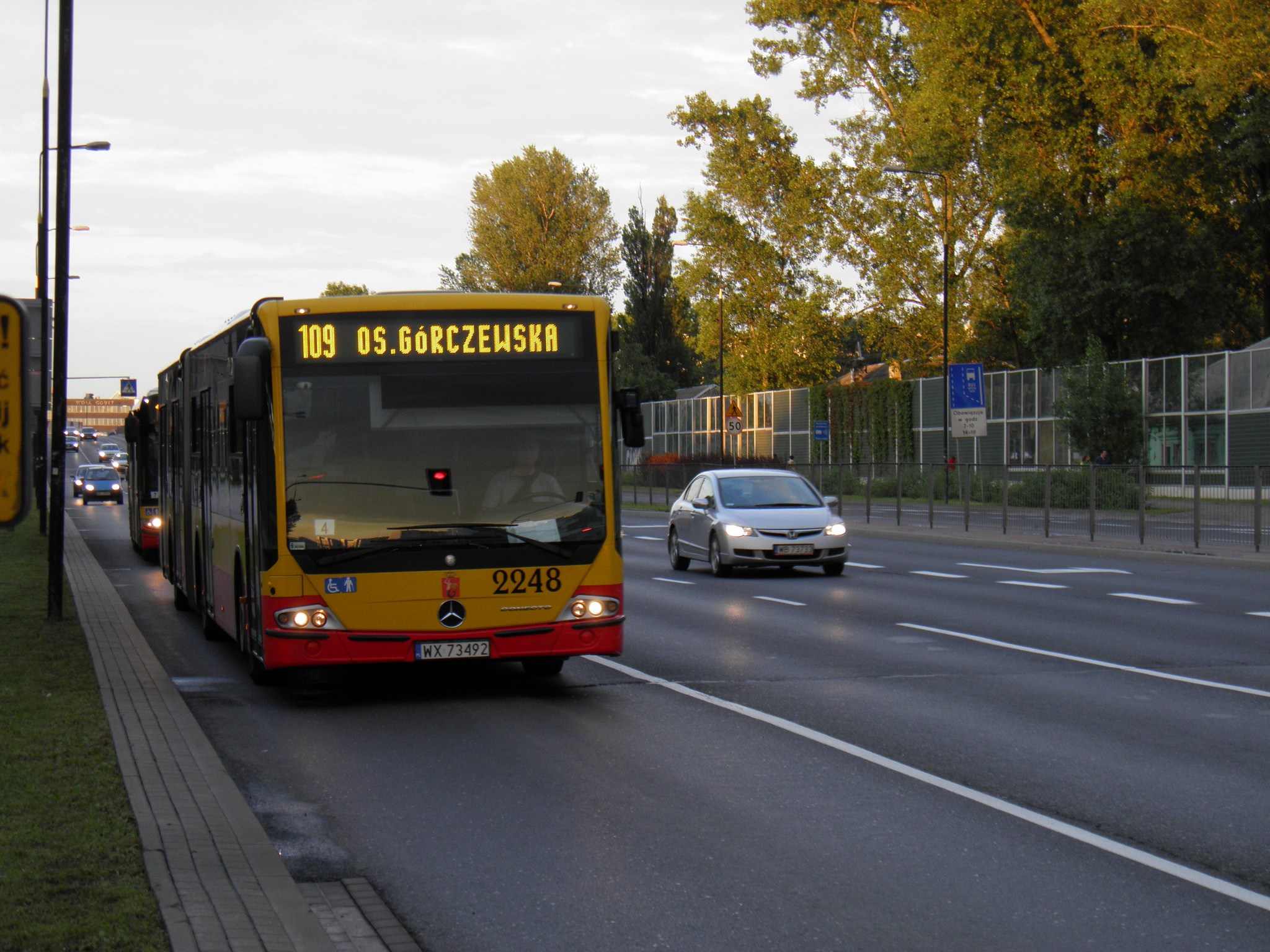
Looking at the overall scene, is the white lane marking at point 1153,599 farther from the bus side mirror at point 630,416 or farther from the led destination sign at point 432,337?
the led destination sign at point 432,337

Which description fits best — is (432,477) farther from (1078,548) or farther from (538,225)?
(538,225)

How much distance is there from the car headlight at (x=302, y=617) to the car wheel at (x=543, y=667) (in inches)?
76.5

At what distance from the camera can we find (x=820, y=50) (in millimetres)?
58594

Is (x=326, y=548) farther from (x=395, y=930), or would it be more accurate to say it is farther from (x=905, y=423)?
(x=905, y=423)

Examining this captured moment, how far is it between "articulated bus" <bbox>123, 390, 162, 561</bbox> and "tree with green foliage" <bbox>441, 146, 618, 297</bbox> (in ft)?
167

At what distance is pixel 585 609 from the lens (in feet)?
33.2

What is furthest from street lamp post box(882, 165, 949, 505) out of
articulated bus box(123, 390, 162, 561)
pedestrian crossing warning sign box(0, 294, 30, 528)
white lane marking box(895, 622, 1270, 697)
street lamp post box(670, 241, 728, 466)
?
pedestrian crossing warning sign box(0, 294, 30, 528)

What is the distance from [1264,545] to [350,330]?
19329mm

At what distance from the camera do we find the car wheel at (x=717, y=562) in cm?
2177

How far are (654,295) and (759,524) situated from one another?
252 ft

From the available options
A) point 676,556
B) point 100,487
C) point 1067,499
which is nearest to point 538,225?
point 100,487

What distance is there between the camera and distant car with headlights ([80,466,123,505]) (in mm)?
64438

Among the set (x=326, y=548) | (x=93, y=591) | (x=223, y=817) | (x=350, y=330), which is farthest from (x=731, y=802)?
(x=93, y=591)

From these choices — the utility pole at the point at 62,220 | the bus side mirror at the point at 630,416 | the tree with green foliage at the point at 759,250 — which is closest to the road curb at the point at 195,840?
the bus side mirror at the point at 630,416
